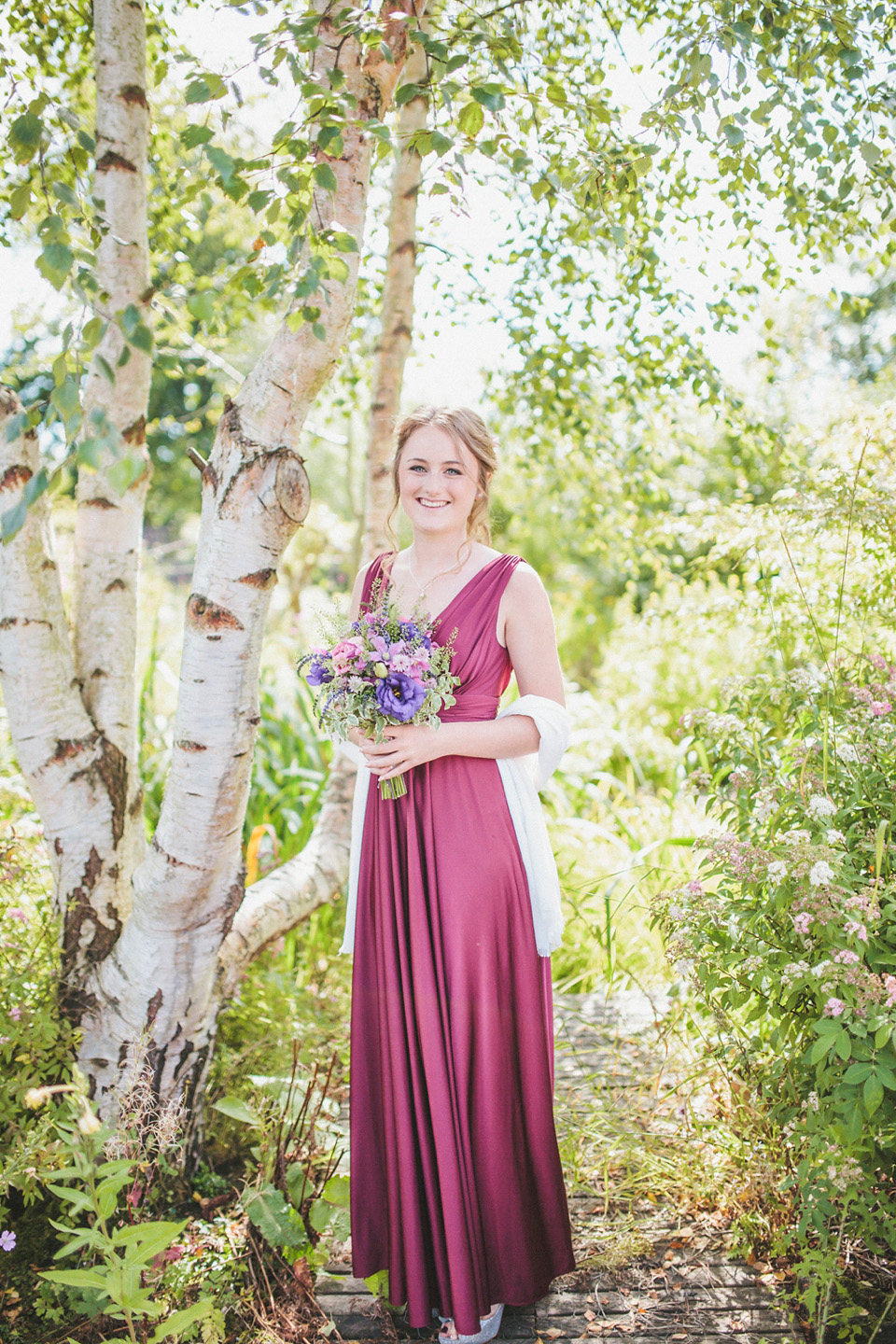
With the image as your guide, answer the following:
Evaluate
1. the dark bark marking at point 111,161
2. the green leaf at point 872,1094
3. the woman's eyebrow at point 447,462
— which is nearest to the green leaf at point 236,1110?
the green leaf at point 872,1094

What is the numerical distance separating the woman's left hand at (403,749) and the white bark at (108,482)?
105cm

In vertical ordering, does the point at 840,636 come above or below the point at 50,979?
above

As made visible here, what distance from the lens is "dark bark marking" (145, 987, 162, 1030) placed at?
2367 mm

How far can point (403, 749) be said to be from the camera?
1969 millimetres

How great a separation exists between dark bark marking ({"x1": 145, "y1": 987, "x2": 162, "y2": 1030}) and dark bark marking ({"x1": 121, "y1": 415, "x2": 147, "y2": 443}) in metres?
1.61

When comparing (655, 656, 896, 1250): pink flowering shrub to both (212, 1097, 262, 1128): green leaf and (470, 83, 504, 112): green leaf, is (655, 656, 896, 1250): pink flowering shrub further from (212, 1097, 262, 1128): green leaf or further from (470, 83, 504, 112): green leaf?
(470, 83, 504, 112): green leaf

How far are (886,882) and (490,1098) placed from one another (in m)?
1.03

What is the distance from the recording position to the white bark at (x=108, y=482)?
2.46 metres

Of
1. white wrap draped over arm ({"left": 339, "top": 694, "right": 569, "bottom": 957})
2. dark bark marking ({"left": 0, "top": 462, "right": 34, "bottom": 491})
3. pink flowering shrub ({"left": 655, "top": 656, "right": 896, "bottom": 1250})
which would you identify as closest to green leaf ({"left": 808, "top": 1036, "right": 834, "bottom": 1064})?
pink flowering shrub ({"left": 655, "top": 656, "right": 896, "bottom": 1250})

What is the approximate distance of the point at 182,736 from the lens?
226 cm

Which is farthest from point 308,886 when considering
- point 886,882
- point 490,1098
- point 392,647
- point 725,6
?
point 725,6

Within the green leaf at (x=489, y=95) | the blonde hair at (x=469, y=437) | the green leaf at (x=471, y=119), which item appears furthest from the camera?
the blonde hair at (x=469, y=437)

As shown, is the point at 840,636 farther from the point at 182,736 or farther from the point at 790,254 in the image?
the point at 182,736

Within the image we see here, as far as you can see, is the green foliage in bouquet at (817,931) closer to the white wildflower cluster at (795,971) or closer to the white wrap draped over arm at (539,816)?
the white wildflower cluster at (795,971)
